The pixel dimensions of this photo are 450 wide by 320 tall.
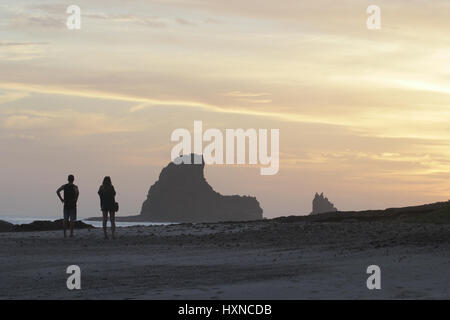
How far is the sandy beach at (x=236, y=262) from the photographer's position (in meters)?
13.2

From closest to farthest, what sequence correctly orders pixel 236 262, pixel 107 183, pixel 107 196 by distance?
pixel 236 262
pixel 107 183
pixel 107 196

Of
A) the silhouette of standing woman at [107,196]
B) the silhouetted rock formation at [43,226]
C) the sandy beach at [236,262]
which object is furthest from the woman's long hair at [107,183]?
the silhouetted rock formation at [43,226]

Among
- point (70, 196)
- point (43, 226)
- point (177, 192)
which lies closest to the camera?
point (70, 196)

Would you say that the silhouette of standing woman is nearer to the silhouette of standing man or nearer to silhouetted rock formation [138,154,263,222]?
the silhouette of standing man

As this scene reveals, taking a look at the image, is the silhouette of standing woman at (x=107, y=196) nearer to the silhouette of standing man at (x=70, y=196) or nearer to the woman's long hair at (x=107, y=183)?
the woman's long hair at (x=107, y=183)

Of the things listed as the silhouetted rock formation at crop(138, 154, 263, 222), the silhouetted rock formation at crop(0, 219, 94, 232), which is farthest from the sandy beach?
the silhouetted rock formation at crop(138, 154, 263, 222)

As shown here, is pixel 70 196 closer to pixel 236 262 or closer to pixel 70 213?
pixel 70 213

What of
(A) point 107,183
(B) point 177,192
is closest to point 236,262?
(A) point 107,183

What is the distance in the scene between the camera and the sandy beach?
13.2 meters

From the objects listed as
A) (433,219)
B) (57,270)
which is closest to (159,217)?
(433,219)

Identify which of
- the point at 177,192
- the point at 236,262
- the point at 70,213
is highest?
the point at 177,192

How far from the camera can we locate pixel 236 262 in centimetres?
1864
